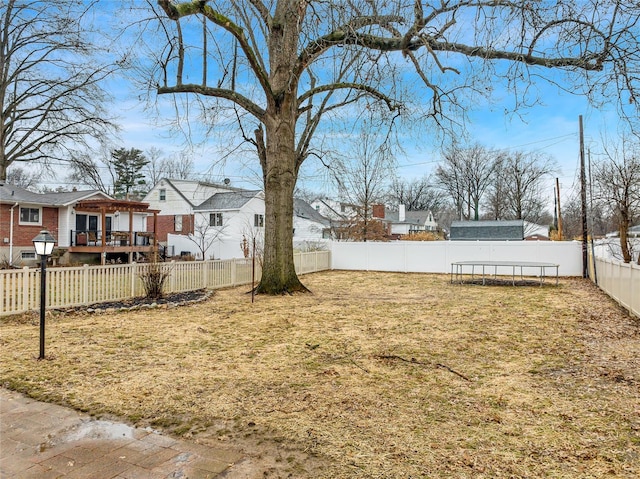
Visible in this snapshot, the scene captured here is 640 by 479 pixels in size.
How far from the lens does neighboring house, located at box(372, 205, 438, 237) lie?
4547 cm

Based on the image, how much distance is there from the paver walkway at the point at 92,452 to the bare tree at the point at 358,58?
4.93 metres

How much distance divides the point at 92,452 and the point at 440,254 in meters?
16.7

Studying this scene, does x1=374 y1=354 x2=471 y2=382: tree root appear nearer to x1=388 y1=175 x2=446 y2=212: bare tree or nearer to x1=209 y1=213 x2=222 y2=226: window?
x1=209 y1=213 x2=222 y2=226: window

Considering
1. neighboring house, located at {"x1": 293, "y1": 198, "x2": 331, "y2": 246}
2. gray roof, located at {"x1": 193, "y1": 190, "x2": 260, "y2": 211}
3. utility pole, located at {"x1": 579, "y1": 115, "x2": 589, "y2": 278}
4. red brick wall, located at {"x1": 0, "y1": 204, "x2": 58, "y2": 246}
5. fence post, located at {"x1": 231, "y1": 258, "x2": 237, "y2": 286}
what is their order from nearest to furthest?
fence post, located at {"x1": 231, "y1": 258, "x2": 237, "y2": 286}
utility pole, located at {"x1": 579, "y1": 115, "x2": 589, "y2": 278}
red brick wall, located at {"x1": 0, "y1": 204, "x2": 58, "y2": 246}
gray roof, located at {"x1": 193, "y1": 190, "x2": 260, "y2": 211}
neighboring house, located at {"x1": 293, "y1": 198, "x2": 331, "y2": 246}

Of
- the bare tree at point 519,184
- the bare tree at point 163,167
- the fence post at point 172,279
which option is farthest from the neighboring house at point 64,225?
the bare tree at point 519,184

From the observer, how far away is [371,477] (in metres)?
2.32

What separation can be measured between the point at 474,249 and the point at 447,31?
12609mm

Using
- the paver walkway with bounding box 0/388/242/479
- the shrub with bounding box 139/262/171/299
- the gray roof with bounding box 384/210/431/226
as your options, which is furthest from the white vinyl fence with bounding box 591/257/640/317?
the gray roof with bounding box 384/210/431/226

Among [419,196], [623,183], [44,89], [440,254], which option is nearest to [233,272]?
[440,254]

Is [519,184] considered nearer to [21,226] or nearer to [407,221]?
[407,221]

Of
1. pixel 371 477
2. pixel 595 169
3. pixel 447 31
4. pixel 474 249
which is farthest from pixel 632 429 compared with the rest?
pixel 474 249

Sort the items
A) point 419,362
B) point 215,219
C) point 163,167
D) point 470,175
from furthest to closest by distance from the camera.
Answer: point 163,167 → point 470,175 → point 215,219 → point 419,362

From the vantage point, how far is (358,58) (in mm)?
6254

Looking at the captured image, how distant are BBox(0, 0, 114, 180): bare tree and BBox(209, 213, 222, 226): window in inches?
318
